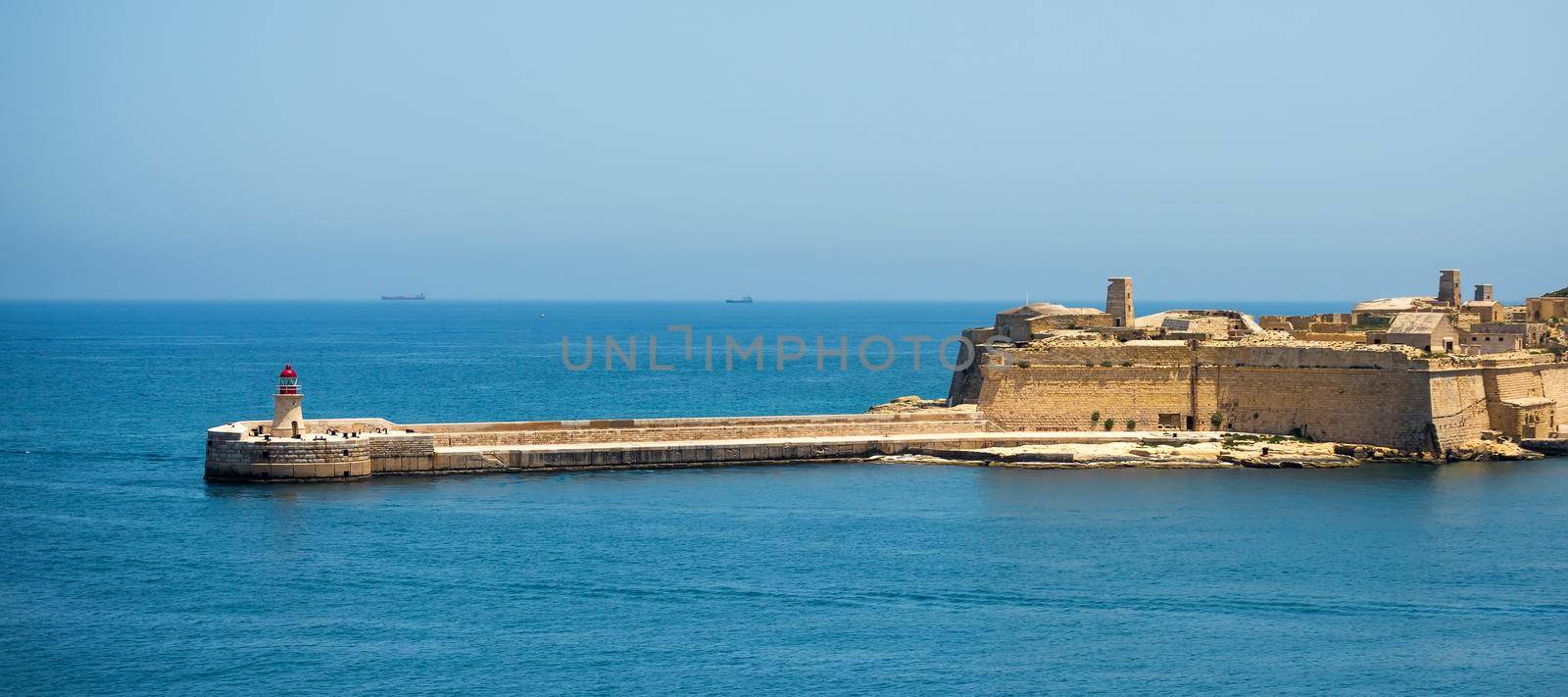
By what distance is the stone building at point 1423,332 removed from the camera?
41062mm

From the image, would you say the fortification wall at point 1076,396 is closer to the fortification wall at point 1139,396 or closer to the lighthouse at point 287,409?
the fortification wall at point 1139,396

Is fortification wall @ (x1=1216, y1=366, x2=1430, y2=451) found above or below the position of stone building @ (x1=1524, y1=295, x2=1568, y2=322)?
below

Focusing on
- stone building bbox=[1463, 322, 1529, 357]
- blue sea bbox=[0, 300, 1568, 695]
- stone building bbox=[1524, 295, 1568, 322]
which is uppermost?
stone building bbox=[1524, 295, 1568, 322]

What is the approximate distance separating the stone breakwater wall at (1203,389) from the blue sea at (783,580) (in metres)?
2.37

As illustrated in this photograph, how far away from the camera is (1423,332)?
41.1 metres

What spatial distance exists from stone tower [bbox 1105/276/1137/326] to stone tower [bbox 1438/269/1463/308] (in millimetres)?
11751

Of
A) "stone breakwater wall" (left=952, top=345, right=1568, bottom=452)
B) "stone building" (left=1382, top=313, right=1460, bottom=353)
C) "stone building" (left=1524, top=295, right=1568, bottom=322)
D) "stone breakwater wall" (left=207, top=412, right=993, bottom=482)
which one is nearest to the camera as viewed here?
"stone breakwater wall" (left=207, top=412, right=993, bottom=482)

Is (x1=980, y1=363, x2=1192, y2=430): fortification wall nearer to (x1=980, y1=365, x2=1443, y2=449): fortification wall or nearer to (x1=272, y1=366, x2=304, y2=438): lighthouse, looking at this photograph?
(x1=980, y1=365, x2=1443, y2=449): fortification wall

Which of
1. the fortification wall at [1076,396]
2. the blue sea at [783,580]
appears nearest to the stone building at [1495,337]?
the blue sea at [783,580]

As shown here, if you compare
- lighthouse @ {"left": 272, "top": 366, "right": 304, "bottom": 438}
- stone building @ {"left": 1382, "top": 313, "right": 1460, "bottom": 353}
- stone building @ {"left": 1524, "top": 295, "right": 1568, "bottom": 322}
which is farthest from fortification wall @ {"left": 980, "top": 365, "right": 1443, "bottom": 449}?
lighthouse @ {"left": 272, "top": 366, "right": 304, "bottom": 438}

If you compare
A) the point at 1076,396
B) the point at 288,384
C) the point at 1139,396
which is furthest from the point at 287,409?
the point at 1139,396

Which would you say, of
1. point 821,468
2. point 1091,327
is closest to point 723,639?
point 821,468

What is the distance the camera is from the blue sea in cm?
2194

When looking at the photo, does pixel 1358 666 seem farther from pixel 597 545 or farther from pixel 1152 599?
pixel 597 545
